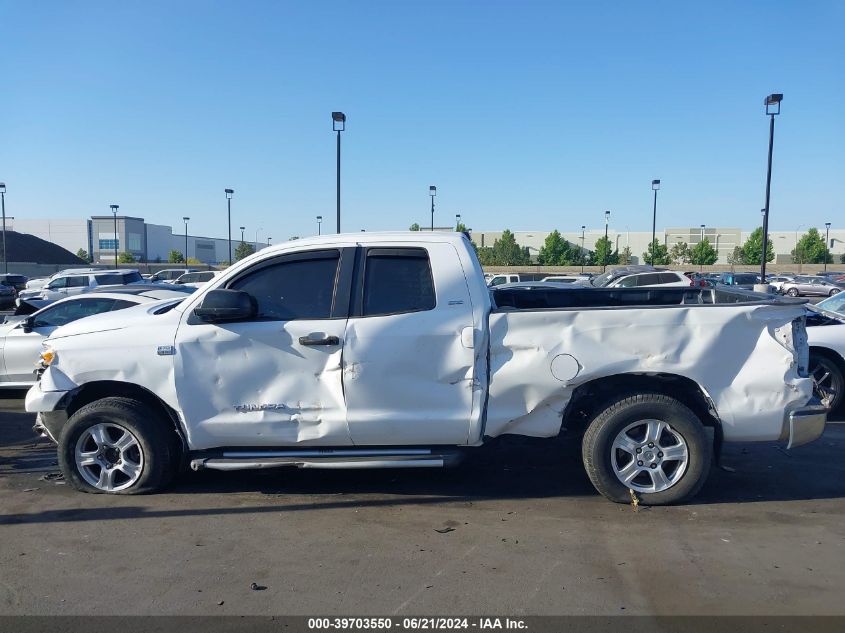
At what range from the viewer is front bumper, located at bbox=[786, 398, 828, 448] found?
5.11 meters

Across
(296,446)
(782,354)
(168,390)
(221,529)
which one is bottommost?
(221,529)

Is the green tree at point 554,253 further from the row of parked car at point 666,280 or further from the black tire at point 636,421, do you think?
the black tire at point 636,421

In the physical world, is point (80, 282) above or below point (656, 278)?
below

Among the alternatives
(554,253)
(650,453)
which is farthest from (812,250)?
(650,453)

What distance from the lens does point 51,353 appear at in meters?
5.52

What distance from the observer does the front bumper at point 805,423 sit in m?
5.11

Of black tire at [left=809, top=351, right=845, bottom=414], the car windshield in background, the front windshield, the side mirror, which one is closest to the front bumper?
the side mirror

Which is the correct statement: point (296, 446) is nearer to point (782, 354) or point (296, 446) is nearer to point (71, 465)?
point (71, 465)

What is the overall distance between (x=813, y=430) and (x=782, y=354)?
608 mm

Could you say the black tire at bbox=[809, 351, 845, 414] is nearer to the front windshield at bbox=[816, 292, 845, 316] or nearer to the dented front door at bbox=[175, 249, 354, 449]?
the front windshield at bbox=[816, 292, 845, 316]

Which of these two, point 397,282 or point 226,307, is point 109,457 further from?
point 397,282

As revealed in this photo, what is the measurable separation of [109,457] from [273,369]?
1.60 m

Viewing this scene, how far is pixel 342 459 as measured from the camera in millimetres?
5246
